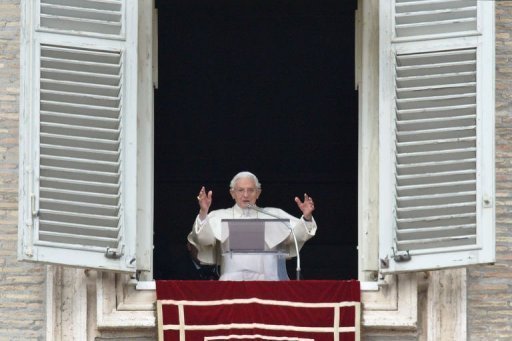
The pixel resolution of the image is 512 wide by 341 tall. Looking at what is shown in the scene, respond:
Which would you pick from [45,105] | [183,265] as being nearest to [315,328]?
[45,105]

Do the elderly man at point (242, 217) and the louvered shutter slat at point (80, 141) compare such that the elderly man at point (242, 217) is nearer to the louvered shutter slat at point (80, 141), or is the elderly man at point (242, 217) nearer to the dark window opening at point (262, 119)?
the louvered shutter slat at point (80, 141)

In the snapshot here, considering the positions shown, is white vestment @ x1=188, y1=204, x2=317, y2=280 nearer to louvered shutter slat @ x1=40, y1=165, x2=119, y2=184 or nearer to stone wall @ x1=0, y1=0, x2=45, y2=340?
louvered shutter slat @ x1=40, y1=165, x2=119, y2=184

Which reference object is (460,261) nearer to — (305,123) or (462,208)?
(462,208)

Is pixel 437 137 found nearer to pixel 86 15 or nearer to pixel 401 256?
pixel 401 256

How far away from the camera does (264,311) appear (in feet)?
47.5

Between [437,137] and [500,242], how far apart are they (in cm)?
69

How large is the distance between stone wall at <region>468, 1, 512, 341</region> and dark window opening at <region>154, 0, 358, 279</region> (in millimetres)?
4268

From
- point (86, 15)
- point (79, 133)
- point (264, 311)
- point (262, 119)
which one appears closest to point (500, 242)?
point (264, 311)

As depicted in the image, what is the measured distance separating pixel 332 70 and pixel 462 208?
5.32 meters

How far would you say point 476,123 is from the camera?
14.5 m

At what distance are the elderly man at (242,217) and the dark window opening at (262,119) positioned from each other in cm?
363

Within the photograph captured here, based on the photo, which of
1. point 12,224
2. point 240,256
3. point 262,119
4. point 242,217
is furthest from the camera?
point 262,119

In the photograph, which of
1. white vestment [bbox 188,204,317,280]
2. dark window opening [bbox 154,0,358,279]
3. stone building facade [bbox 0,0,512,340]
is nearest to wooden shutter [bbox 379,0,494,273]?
stone building facade [bbox 0,0,512,340]

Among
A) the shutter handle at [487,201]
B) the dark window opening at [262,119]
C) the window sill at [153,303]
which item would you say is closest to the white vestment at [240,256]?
the window sill at [153,303]
